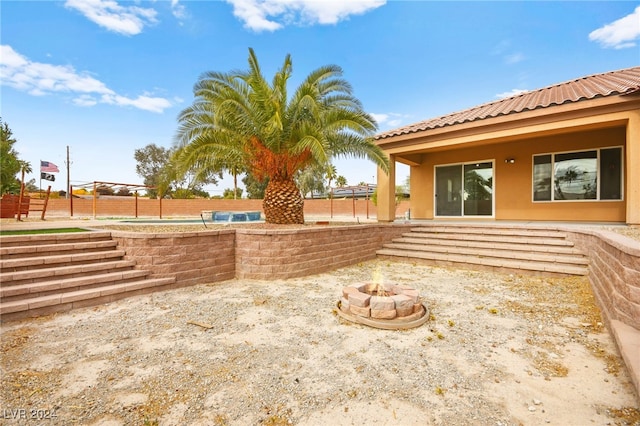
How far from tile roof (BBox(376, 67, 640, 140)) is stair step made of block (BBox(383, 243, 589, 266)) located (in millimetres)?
3881

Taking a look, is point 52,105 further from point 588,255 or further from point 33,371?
point 588,255

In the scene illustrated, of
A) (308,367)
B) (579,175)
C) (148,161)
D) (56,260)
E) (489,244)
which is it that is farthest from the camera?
(148,161)

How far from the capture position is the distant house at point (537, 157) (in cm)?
693

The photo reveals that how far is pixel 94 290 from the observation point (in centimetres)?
417

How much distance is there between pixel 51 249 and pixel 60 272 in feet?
1.98

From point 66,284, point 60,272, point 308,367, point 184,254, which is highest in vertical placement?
point 184,254

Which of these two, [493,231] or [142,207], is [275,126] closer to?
[493,231]

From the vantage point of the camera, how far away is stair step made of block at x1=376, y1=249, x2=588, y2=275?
563 centimetres

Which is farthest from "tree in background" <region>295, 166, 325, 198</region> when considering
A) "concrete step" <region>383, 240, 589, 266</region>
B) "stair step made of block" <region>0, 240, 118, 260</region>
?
"stair step made of block" <region>0, 240, 118, 260</region>

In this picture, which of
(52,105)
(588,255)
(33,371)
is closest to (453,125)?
(588,255)

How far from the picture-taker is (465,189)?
10.7 m

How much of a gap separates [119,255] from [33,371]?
2751mm

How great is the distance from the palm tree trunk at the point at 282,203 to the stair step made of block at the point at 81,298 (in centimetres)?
319

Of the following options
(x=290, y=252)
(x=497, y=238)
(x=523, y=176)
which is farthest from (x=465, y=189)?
(x=290, y=252)
